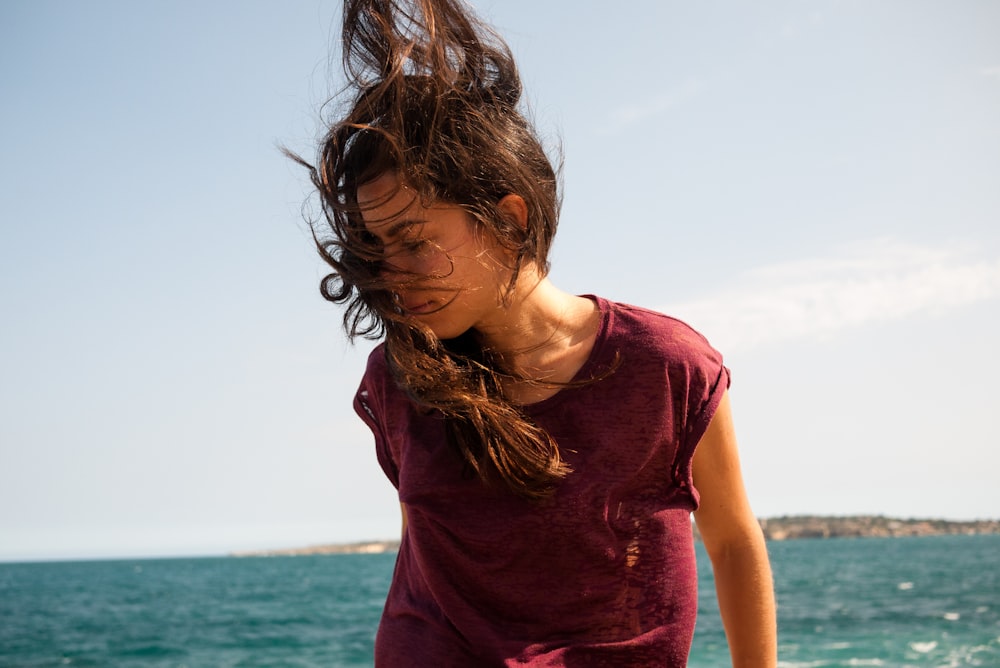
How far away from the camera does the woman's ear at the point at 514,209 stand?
1665mm

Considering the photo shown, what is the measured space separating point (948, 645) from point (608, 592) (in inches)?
862

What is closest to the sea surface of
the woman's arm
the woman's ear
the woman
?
the woman's arm

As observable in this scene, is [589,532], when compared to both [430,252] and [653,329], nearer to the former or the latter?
[653,329]

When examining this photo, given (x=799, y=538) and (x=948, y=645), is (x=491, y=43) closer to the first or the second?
(x=948, y=645)

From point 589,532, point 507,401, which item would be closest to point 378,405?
point 507,401

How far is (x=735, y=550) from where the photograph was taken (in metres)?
1.75

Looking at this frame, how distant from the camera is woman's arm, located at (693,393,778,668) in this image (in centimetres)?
171

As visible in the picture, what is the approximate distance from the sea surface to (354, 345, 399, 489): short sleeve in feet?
54.7

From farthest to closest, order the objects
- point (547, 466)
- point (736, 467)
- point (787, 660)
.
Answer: point (787, 660)
point (736, 467)
point (547, 466)

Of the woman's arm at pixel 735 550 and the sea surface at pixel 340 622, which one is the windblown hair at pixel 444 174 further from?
the sea surface at pixel 340 622

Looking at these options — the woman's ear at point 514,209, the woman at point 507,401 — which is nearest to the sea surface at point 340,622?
the woman at point 507,401

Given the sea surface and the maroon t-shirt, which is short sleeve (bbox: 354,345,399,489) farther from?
the sea surface

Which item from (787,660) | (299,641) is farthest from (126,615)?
(787,660)

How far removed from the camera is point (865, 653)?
1941cm
